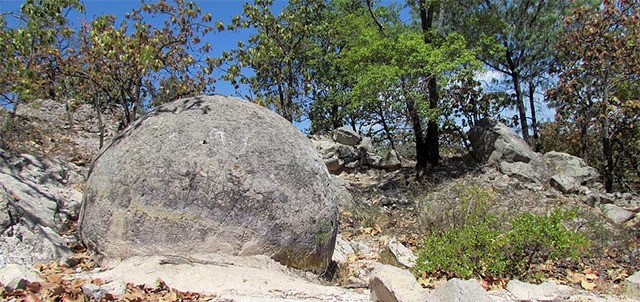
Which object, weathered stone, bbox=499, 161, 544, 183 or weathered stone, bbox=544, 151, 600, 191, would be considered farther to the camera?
weathered stone, bbox=499, 161, 544, 183

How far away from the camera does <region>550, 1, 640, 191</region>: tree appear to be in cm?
1270

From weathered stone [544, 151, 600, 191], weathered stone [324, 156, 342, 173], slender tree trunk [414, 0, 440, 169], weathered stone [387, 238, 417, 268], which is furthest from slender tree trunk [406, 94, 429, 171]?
weathered stone [387, 238, 417, 268]

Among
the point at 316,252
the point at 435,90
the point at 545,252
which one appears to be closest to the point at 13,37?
the point at 316,252

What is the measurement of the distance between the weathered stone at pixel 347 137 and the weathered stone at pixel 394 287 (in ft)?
38.9

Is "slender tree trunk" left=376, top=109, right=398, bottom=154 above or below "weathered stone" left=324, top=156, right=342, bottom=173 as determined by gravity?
above

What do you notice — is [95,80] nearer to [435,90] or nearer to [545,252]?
[545,252]

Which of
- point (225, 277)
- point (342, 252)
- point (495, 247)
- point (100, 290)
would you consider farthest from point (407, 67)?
point (100, 290)

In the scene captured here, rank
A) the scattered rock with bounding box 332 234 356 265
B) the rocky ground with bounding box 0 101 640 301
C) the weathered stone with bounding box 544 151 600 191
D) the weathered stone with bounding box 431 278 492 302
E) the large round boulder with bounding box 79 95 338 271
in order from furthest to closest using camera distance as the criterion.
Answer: the weathered stone with bounding box 544 151 600 191
the scattered rock with bounding box 332 234 356 265
the large round boulder with bounding box 79 95 338 271
the rocky ground with bounding box 0 101 640 301
the weathered stone with bounding box 431 278 492 302

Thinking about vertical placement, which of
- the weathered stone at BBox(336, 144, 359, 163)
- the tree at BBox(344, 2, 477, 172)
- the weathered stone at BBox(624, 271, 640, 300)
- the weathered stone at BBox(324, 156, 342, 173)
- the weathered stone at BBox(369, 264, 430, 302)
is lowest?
the weathered stone at BBox(624, 271, 640, 300)

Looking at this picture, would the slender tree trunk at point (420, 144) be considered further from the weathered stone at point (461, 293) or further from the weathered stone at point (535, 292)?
the weathered stone at point (461, 293)

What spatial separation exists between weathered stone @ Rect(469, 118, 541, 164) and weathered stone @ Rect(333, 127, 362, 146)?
357 cm

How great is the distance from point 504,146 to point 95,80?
991 centimetres

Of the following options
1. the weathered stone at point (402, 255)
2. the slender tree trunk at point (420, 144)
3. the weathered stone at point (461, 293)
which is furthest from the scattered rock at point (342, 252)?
the slender tree trunk at point (420, 144)

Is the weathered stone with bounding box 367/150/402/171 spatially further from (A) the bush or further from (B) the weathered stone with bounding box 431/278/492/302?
(B) the weathered stone with bounding box 431/278/492/302
